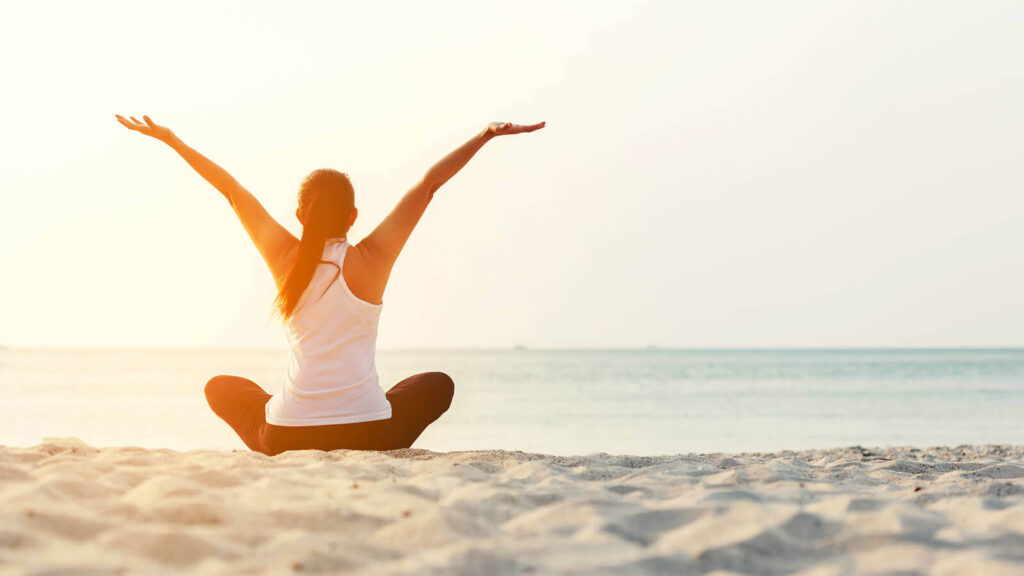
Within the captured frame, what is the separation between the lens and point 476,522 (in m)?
2.26

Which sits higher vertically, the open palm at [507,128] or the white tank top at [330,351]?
the open palm at [507,128]

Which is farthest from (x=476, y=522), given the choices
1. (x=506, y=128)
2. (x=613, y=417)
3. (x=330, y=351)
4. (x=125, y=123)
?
(x=613, y=417)

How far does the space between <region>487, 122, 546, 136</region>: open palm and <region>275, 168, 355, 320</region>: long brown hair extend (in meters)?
0.70

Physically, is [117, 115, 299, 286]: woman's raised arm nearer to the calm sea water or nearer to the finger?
the finger

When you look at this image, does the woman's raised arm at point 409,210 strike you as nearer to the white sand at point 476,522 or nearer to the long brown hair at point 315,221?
the long brown hair at point 315,221

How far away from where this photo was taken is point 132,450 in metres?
3.55

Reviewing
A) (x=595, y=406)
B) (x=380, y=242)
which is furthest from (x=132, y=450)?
(x=595, y=406)

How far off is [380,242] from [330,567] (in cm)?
189

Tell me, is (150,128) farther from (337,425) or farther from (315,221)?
(337,425)

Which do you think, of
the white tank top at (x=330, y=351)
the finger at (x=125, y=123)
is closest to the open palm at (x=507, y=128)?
the white tank top at (x=330, y=351)

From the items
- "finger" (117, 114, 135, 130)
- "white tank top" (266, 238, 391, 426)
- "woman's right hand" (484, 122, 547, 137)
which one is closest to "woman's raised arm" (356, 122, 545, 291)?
"woman's right hand" (484, 122, 547, 137)

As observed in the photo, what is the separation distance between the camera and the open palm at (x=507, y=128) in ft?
12.1

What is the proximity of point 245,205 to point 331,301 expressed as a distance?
2.30 feet

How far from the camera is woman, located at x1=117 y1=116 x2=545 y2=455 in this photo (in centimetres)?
348
